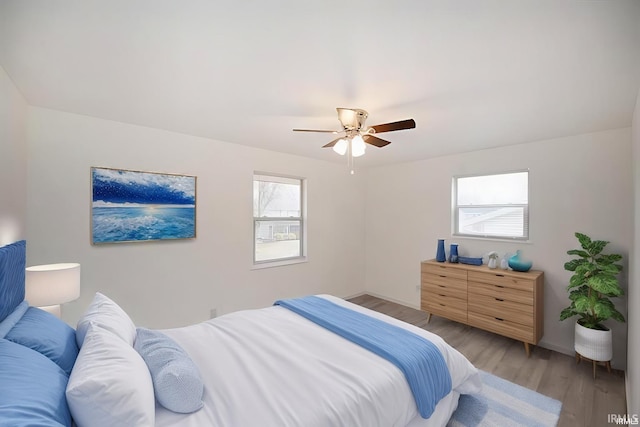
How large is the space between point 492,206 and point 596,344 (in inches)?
67.9

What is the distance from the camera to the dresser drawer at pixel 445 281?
335 cm

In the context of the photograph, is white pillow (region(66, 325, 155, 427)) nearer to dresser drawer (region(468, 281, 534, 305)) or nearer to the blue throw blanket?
the blue throw blanket

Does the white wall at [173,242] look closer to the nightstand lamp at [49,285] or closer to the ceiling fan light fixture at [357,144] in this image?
the nightstand lamp at [49,285]

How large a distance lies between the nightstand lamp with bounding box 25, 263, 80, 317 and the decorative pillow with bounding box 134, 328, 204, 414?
3.38 ft

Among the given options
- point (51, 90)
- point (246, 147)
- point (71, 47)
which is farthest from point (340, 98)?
point (51, 90)

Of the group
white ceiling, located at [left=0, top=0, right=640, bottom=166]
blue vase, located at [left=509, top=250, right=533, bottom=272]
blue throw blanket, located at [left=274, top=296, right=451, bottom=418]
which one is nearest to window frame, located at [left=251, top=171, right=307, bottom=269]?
white ceiling, located at [left=0, top=0, right=640, bottom=166]

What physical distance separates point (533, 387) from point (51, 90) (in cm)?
457

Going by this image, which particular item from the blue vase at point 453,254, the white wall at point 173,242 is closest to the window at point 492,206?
the blue vase at point 453,254

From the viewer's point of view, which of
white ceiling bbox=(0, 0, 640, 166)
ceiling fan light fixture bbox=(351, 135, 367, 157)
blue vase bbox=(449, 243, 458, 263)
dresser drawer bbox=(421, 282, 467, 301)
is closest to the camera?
white ceiling bbox=(0, 0, 640, 166)

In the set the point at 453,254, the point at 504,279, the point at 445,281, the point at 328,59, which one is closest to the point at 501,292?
the point at 504,279

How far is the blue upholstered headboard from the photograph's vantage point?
1.33 m

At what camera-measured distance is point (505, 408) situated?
6.82ft

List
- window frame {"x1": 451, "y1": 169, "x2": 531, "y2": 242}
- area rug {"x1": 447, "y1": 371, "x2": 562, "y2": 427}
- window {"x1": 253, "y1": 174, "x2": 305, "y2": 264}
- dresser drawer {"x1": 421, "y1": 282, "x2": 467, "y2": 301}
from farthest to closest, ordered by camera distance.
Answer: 1. window {"x1": 253, "y1": 174, "x2": 305, "y2": 264}
2. dresser drawer {"x1": 421, "y1": 282, "x2": 467, "y2": 301}
3. window frame {"x1": 451, "y1": 169, "x2": 531, "y2": 242}
4. area rug {"x1": 447, "y1": 371, "x2": 562, "y2": 427}

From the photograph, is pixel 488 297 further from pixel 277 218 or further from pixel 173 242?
pixel 173 242
